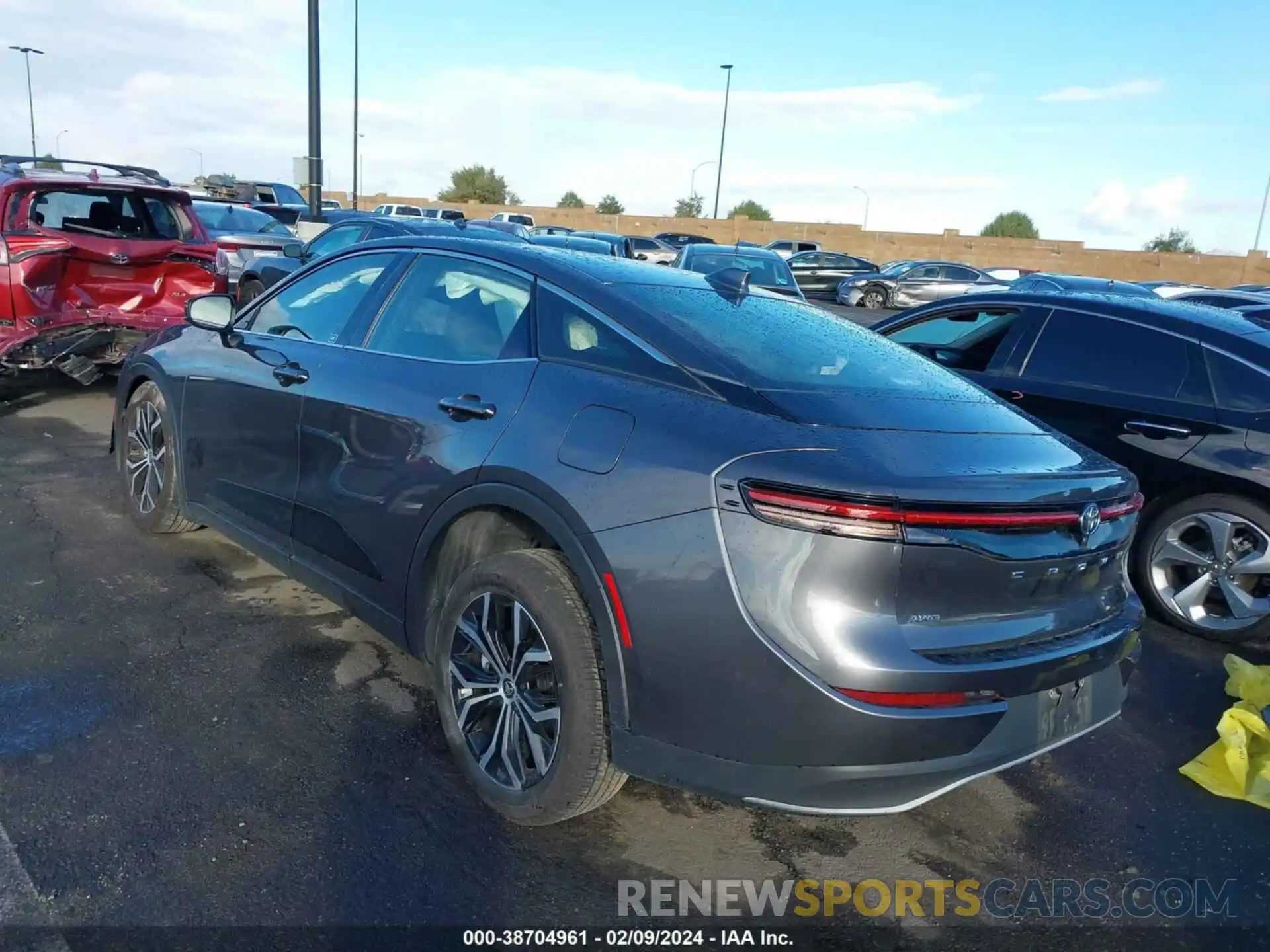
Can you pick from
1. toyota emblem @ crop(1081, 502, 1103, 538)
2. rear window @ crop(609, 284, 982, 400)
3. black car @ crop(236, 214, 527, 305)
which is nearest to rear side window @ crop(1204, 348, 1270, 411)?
rear window @ crop(609, 284, 982, 400)

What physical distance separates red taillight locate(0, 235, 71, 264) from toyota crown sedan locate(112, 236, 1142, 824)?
445cm

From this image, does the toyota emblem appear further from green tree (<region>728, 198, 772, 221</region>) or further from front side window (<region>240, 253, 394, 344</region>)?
green tree (<region>728, 198, 772, 221</region>)

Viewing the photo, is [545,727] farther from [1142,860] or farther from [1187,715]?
[1187,715]

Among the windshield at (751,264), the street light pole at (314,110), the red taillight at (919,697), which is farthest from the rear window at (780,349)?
the street light pole at (314,110)

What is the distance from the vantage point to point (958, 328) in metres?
6.14

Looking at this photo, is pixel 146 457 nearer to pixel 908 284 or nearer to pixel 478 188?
pixel 908 284

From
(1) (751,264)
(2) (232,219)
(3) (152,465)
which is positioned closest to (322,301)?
(3) (152,465)

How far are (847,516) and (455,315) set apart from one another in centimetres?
174

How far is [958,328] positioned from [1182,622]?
7.23 feet

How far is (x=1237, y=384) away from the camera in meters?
4.71

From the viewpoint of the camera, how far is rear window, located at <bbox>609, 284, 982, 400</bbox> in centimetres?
287

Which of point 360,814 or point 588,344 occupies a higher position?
point 588,344

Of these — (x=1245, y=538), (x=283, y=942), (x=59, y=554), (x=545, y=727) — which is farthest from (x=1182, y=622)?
(x=59, y=554)

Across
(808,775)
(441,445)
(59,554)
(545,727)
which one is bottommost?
(59,554)
